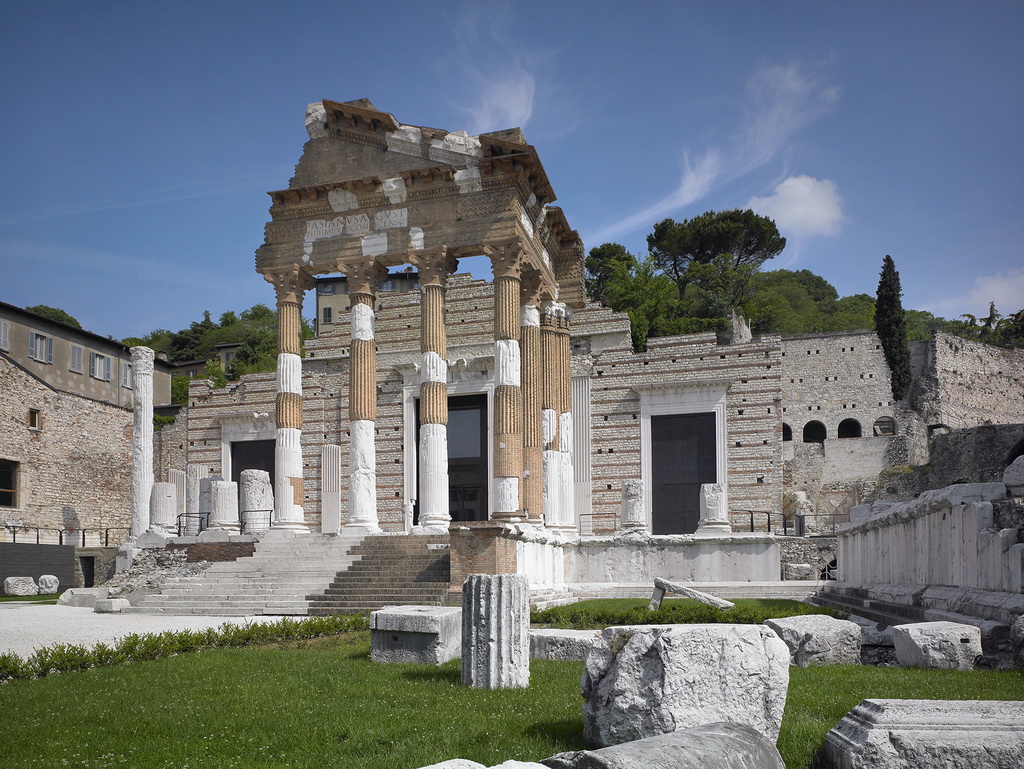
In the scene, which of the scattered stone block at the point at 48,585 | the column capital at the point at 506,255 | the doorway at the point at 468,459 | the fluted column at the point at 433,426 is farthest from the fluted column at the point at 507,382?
the scattered stone block at the point at 48,585

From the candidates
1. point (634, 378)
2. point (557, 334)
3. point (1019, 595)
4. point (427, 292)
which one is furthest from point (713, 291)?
point (1019, 595)

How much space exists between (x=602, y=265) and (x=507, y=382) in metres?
36.6

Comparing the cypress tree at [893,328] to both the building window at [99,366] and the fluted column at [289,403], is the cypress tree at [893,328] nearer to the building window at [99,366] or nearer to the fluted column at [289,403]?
the fluted column at [289,403]

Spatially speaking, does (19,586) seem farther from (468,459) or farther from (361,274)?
(361,274)

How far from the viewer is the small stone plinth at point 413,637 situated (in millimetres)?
9375

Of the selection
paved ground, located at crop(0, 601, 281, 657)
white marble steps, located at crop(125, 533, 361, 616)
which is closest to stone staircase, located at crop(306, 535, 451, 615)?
white marble steps, located at crop(125, 533, 361, 616)

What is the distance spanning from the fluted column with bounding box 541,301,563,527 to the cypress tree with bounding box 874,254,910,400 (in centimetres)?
3366

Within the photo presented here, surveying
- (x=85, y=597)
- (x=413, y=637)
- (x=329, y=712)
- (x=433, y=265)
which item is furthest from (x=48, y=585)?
(x=329, y=712)

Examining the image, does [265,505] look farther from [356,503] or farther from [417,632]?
[417,632]

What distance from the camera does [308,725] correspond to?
6.18 metres

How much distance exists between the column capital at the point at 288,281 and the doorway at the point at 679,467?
10656mm

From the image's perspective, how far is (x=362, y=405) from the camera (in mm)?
19688

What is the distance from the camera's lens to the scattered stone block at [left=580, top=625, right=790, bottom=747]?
512 cm

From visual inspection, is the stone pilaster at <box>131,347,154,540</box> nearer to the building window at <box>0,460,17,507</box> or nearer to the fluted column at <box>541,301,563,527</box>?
the building window at <box>0,460,17,507</box>
